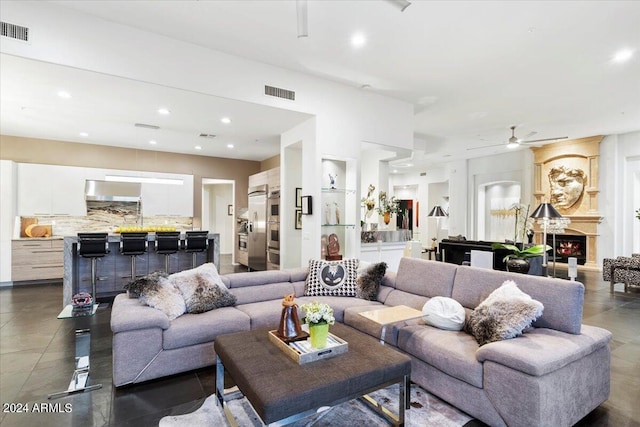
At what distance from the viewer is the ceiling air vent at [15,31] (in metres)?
3.29

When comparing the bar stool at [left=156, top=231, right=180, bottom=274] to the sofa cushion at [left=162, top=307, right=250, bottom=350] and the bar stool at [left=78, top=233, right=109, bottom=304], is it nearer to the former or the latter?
the bar stool at [left=78, top=233, right=109, bottom=304]

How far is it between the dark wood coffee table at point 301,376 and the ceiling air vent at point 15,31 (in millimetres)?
3691

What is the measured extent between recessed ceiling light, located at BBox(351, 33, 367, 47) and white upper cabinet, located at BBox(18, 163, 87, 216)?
658 cm

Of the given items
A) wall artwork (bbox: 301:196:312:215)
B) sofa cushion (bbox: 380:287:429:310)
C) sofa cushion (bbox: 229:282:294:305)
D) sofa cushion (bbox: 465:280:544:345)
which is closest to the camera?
sofa cushion (bbox: 465:280:544:345)

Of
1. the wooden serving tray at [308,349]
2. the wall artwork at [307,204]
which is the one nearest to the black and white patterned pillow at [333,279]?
the wall artwork at [307,204]

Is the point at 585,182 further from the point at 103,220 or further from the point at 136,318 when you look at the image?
the point at 103,220

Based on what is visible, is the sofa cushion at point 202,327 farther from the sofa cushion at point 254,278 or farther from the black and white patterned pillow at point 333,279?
the black and white patterned pillow at point 333,279

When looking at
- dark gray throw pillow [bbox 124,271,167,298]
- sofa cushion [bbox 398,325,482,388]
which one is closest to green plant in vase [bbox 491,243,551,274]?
sofa cushion [bbox 398,325,482,388]

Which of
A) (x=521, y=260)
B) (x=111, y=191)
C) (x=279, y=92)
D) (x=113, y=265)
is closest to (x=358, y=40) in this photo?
(x=279, y=92)

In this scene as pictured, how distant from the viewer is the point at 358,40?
13.3ft

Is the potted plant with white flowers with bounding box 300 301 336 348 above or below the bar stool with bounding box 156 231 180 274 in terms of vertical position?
below

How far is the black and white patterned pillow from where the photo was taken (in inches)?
155

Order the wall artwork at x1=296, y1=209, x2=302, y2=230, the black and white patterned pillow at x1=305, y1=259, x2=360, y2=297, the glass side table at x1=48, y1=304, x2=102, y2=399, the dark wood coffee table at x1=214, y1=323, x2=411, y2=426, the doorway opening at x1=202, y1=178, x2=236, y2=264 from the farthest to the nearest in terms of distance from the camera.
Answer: the doorway opening at x1=202, y1=178, x2=236, y2=264 < the wall artwork at x1=296, y1=209, x2=302, y2=230 < the black and white patterned pillow at x1=305, y1=259, x2=360, y2=297 < the glass side table at x1=48, y1=304, x2=102, y2=399 < the dark wood coffee table at x1=214, y1=323, x2=411, y2=426

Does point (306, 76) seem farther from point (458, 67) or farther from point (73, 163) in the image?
point (73, 163)
